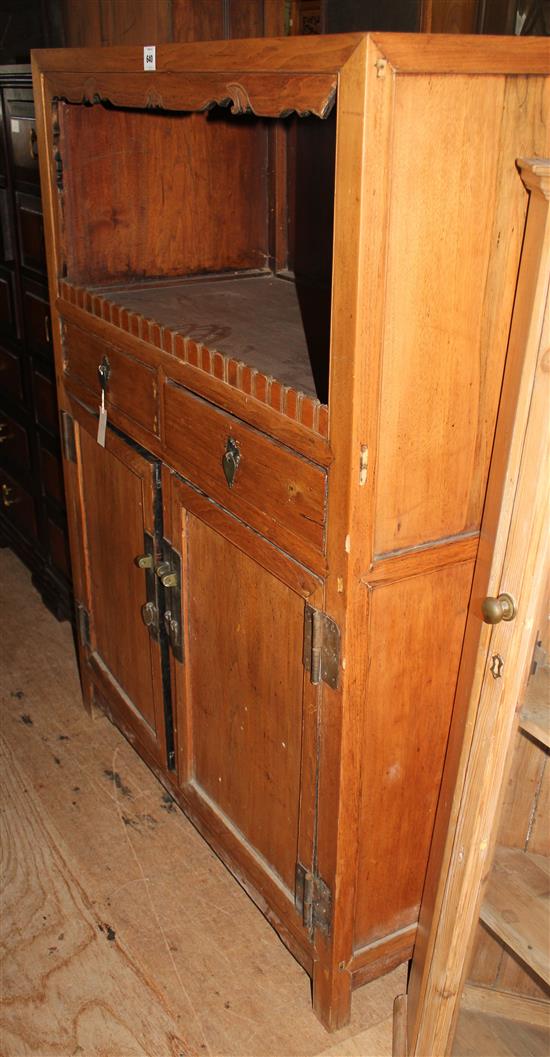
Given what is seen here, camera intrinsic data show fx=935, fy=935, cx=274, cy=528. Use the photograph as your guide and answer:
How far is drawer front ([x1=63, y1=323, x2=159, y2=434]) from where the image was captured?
185 cm

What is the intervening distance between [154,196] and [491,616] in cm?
133

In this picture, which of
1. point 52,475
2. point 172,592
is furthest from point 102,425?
point 52,475

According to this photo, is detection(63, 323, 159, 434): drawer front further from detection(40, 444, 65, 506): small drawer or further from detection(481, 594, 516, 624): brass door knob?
detection(481, 594, 516, 624): brass door knob

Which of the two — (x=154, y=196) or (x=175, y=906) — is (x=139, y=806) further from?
(x=154, y=196)

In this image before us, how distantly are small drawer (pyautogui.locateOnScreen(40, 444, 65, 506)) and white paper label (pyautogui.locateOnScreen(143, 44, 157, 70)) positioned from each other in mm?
1453

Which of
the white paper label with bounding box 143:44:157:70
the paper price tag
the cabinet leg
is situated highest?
the white paper label with bounding box 143:44:157:70

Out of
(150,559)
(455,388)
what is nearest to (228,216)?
(150,559)

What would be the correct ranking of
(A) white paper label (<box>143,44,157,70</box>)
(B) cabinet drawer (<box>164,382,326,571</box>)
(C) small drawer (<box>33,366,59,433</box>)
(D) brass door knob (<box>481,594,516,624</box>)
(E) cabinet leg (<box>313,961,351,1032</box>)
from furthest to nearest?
(C) small drawer (<box>33,366,59,433</box>) < (E) cabinet leg (<box>313,961,351,1032</box>) < (A) white paper label (<box>143,44,157,70</box>) < (B) cabinet drawer (<box>164,382,326,571</box>) < (D) brass door knob (<box>481,594,516,624</box>)

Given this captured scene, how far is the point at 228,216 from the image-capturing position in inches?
85.7

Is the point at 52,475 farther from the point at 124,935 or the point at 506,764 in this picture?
Answer: the point at 506,764

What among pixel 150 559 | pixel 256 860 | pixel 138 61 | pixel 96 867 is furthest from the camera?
pixel 96 867

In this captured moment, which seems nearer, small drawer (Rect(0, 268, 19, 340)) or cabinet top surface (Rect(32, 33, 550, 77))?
cabinet top surface (Rect(32, 33, 550, 77))

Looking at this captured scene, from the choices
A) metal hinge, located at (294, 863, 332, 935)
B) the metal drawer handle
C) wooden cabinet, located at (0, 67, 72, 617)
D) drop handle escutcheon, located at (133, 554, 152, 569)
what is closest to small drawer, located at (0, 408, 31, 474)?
wooden cabinet, located at (0, 67, 72, 617)

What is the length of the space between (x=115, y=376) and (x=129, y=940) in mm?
1168
